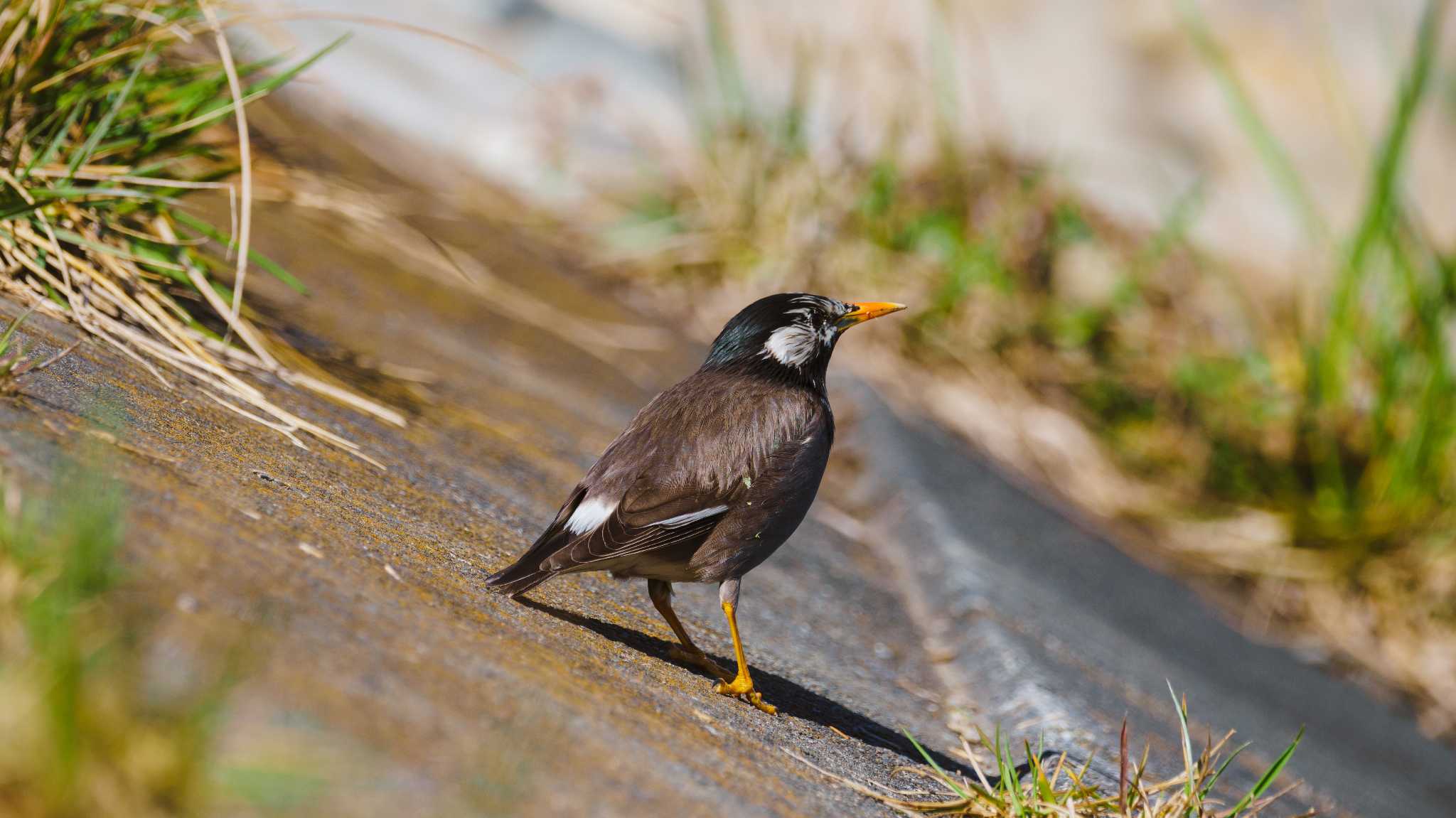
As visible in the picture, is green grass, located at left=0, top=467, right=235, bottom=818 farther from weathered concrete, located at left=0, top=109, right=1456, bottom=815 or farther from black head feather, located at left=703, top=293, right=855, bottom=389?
black head feather, located at left=703, top=293, right=855, bottom=389

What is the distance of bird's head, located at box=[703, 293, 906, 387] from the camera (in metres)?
2.97

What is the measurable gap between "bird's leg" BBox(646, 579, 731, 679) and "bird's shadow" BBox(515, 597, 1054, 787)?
21 mm

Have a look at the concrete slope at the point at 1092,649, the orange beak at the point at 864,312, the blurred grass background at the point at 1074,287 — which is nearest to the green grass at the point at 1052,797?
the concrete slope at the point at 1092,649

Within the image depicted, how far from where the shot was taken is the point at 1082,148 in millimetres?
12242

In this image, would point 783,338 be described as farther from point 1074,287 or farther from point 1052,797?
point 1074,287

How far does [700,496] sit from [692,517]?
1.9 inches

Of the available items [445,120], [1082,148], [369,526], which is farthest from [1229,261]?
[369,526]

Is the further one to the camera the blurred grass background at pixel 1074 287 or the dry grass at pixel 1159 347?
the dry grass at pixel 1159 347

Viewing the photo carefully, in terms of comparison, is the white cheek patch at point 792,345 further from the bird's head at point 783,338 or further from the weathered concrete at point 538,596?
the weathered concrete at point 538,596

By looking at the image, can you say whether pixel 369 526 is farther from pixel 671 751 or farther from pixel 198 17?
pixel 198 17

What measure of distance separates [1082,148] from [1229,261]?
3.57m

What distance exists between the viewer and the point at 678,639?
2.67 meters

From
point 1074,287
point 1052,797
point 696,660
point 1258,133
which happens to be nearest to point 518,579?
point 696,660

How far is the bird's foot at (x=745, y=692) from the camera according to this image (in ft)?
7.36
